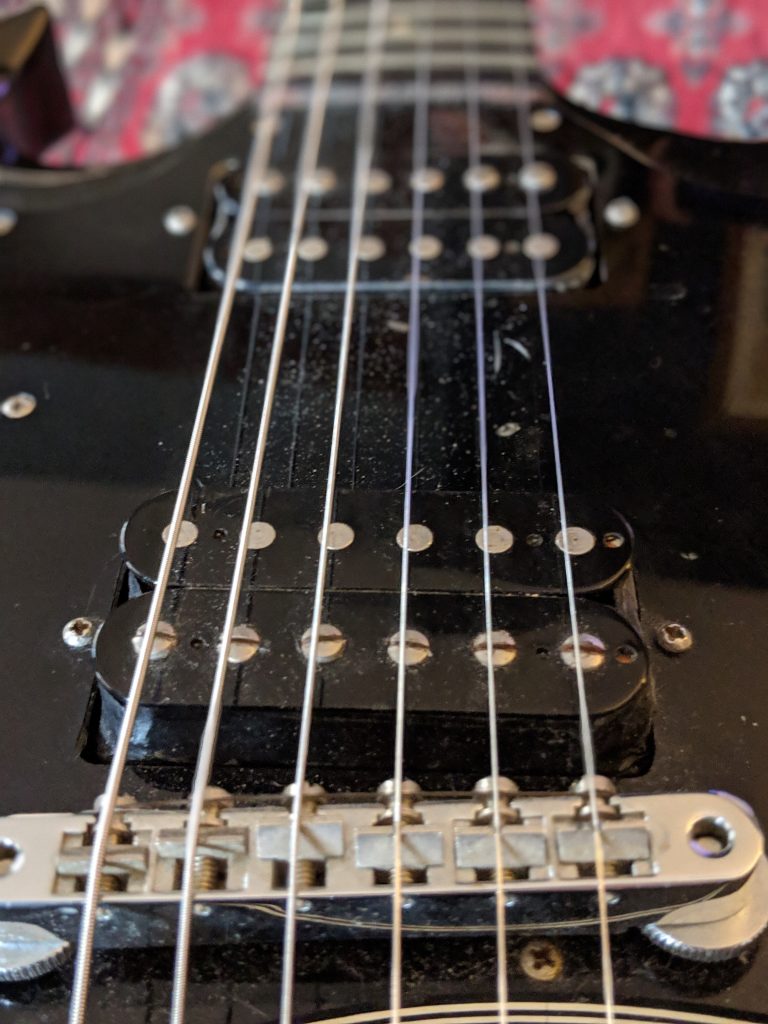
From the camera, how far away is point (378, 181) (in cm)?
95

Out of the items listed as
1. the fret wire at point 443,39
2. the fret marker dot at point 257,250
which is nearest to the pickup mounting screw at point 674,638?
the fret marker dot at point 257,250

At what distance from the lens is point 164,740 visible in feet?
1.93

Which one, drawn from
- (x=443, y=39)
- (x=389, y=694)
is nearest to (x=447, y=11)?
(x=443, y=39)

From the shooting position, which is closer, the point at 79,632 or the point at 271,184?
the point at 79,632

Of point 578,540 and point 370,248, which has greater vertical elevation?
point 370,248

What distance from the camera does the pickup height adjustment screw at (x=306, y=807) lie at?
514 millimetres

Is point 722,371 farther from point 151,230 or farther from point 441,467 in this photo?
point 151,230

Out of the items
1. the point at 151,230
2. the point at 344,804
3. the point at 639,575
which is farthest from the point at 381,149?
the point at 344,804

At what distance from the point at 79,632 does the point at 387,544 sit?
0.19m

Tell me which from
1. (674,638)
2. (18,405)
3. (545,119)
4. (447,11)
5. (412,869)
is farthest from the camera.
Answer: (447,11)

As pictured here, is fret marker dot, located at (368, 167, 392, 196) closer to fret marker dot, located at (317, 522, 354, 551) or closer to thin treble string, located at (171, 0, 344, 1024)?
thin treble string, located at (171, 0, 344, 1024)

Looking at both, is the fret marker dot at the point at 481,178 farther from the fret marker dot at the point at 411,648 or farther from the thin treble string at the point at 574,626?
the fret marker dot at the point at 411,648

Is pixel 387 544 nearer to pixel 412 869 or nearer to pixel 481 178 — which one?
pixel 412 869

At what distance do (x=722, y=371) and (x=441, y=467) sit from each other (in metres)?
0.22
